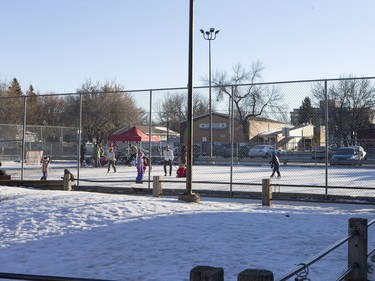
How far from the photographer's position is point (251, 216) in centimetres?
1109

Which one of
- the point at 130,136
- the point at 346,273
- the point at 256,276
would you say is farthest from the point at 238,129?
the point at 256,276

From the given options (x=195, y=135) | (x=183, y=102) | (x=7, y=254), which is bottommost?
(x=7, y=254)

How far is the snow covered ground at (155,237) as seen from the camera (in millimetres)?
7113

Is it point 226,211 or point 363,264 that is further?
point 226,211

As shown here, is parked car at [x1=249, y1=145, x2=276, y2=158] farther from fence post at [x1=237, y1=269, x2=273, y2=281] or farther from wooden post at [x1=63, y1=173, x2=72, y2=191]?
fence post at [x1=237, y1=269, x2=273, y2=281]

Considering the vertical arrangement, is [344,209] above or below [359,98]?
below

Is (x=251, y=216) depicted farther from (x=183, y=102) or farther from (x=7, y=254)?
(x=183, y=102)

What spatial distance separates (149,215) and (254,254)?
3.42 metres

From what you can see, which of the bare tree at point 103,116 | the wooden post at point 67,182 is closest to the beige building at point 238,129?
the wooden post at point 67,182

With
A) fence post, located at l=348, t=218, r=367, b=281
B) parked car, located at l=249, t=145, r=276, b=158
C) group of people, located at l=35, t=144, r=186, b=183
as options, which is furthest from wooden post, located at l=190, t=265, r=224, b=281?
parked car, located at l=249, t=145, r=276, b=158

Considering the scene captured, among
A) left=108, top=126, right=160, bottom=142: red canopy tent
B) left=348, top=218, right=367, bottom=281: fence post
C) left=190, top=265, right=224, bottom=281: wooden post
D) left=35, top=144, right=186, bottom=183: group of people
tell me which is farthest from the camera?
left=108, top=126, right=160, bottom=142: red canopy tent

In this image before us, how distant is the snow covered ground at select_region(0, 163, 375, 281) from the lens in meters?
7.11

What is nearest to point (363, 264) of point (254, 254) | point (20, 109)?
point (254, 254)

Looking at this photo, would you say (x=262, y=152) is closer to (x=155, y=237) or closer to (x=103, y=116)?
(x=103, y=116)
